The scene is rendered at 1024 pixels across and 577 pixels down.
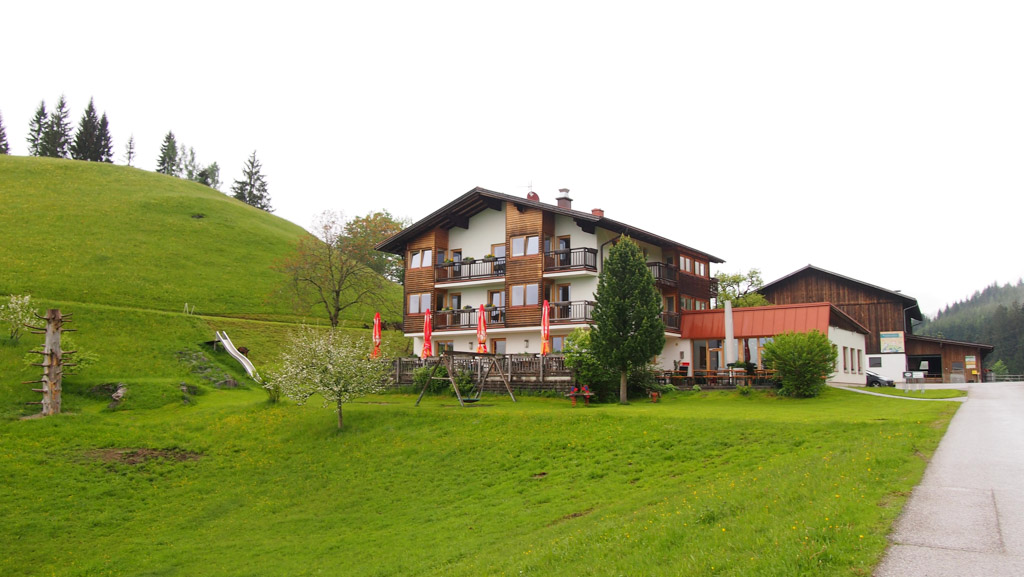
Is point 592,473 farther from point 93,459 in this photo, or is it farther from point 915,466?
point 93,459

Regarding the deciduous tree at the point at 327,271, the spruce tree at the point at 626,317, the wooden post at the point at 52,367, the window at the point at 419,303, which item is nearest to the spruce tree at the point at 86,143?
the deciduous tree at the point at 327,271

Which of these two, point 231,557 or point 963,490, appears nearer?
point 963,490

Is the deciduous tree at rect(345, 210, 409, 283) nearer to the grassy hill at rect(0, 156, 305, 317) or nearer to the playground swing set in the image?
the grassy hill at rect(0, 156, 305, 317)

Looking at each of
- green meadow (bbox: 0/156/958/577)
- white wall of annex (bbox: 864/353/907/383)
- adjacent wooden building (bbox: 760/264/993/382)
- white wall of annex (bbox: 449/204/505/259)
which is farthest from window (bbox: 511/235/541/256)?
white wall of annex (bbox: 864/353/907/383)

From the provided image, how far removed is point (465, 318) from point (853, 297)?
32.6 m

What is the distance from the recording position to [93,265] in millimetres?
56844

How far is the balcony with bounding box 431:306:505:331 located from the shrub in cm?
1720

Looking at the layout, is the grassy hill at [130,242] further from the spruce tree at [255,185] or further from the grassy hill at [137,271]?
the spruce tree at [255,185]

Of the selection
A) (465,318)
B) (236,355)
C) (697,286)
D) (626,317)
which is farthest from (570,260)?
(236,355)

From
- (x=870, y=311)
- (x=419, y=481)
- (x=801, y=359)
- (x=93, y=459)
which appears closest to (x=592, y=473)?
(x=419, y=481)

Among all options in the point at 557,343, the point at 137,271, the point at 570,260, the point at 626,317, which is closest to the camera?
the point at 626,317

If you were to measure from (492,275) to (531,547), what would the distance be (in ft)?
102

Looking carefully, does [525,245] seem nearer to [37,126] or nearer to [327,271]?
[327,271]

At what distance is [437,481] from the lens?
19750 mm
